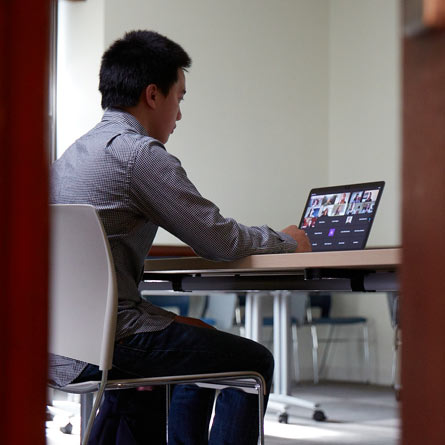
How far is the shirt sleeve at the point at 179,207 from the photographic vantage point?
1.66 meters

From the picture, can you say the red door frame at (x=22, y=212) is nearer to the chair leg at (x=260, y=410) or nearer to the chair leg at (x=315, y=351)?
the chair leg at (x=260, y=410)

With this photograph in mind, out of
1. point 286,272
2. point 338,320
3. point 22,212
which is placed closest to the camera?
point 22,212

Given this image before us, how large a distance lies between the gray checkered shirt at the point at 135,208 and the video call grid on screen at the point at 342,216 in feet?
1.77

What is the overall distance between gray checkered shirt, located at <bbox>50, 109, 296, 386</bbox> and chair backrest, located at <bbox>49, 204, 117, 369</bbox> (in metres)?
0.09

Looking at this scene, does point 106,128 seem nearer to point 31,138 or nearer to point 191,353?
point 191,353

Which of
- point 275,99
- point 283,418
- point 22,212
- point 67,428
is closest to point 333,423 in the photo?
point 283,418

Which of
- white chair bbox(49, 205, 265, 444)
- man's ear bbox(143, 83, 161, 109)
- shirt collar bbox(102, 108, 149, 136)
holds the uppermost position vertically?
man's ear bbox(143, 83, 161, 109)

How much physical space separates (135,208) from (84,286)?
244 millimetres

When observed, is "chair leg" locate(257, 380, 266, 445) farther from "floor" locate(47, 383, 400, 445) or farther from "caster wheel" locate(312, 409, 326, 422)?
"caster wheel" locate(312, 409, 326, 422)

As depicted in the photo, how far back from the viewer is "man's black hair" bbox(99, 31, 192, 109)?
190 centimetres

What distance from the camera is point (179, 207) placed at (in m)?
1.66

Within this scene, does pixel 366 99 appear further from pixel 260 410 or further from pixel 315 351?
pixel 260 410

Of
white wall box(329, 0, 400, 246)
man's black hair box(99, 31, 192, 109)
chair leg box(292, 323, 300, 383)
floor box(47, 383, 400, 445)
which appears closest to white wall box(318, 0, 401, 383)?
white wall box(329, 0, 400, 246)

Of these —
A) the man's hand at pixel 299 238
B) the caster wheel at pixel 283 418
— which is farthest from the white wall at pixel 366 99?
the man's hand at pixel 299 238
